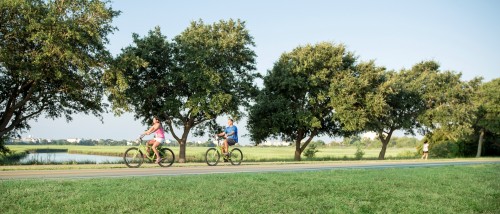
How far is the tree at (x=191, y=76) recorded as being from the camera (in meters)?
31.4

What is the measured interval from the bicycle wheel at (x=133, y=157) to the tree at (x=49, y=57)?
30.7ft

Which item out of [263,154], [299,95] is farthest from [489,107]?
[263,154]

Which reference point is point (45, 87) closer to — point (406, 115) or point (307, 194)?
point (307, 194)

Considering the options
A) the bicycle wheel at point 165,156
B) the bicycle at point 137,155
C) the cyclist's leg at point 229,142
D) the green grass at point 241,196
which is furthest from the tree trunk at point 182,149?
the green grass at point 241,196

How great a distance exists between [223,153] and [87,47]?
1300 cm

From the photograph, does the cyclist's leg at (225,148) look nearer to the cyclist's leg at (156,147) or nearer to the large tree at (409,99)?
the cyclist's leg at (156,147)

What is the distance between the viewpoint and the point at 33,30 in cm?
2441

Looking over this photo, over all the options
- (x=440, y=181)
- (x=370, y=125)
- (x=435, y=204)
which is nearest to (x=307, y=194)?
(x=435, y=204)

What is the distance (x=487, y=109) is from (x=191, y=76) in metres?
42.1

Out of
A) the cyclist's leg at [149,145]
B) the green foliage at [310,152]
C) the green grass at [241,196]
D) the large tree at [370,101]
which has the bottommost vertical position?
the green grass at [241,196]

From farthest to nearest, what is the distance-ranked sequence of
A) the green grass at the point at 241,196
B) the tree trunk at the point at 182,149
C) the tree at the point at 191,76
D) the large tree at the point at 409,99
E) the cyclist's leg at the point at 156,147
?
the large tree at the point at 409,99 → the tree trunk at the point at 182,149 → the tree at the point at 191,76 → the cyclist's leg at the point at 156,147 → the green grass at the point at 241,196

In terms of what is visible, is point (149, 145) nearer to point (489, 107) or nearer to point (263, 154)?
point (263, 154)

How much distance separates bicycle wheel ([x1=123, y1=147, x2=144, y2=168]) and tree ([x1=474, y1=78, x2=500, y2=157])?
47618 millimetres

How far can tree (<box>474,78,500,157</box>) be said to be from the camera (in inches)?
2100
